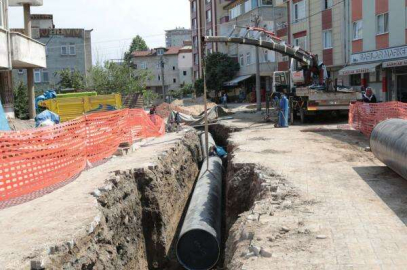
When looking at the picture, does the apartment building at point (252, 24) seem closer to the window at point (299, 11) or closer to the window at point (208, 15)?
the window at point (299, 11)

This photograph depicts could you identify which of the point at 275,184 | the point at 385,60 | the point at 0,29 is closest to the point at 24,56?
the point at 0,29

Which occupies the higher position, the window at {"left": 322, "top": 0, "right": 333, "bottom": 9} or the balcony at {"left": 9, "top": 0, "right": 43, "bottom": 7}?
the window at {"left": 322, "top": 0, "right": 333, "bottom": 9}

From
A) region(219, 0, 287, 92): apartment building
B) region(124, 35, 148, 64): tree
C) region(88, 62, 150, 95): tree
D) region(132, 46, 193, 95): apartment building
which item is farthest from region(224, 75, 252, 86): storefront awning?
region(124, 35, 148, 64): tree

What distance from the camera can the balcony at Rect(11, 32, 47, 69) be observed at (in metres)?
15.8

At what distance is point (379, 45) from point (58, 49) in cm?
2995

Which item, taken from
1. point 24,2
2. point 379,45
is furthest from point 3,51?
point 379,45

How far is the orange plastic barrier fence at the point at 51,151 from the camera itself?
284 inches

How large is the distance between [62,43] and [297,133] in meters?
32.5

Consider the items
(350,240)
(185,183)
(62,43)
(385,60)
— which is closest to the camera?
(350,240)

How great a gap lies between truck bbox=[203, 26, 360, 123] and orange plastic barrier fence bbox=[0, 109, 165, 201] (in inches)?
270

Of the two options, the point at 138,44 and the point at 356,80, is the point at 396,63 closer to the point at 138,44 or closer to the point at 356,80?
the point at 356,80

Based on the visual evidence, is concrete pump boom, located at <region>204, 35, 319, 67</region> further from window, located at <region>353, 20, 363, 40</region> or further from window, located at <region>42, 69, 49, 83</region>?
window, located at <region>42, 69, 49, 83</region>

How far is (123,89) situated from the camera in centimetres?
3828

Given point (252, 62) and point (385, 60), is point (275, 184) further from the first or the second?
point (252, 62)
